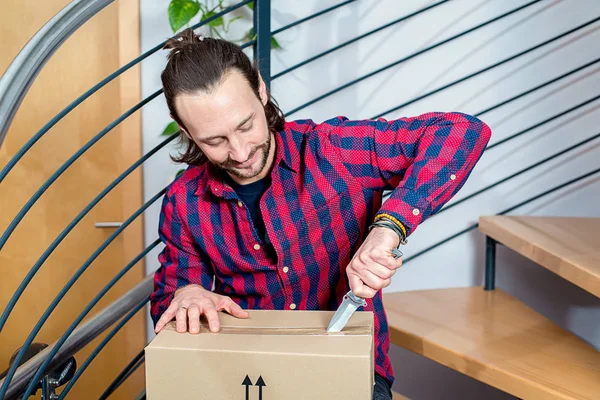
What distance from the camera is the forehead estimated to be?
1201 millimetres

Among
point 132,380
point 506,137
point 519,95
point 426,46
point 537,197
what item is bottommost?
point 132,380

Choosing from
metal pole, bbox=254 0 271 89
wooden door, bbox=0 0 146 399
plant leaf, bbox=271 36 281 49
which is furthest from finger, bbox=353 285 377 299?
wooden door, bbox=0 0 146 399

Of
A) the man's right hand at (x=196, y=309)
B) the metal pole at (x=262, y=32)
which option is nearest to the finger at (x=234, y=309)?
the man's right hand at (x=196, y=309)

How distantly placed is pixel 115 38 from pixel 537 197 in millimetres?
1473

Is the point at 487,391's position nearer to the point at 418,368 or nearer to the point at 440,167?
the point at 418,368

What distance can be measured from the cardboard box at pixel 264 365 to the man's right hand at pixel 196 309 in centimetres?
5

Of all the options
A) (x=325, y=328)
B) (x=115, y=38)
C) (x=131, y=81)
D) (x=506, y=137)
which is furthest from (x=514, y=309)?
(x=115, y=38)

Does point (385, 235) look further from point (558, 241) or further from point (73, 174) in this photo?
point (73, 174)

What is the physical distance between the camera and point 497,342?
60.6 inches

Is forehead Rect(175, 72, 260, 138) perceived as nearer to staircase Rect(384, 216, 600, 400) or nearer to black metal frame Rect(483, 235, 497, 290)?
staircase Rect(384, 216, 600, 400)

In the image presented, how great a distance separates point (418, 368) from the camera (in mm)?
2260

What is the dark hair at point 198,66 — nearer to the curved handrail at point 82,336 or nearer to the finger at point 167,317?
the finger at point 167,317

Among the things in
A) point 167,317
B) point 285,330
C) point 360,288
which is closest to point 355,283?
point 360,288

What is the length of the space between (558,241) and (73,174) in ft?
5.30
